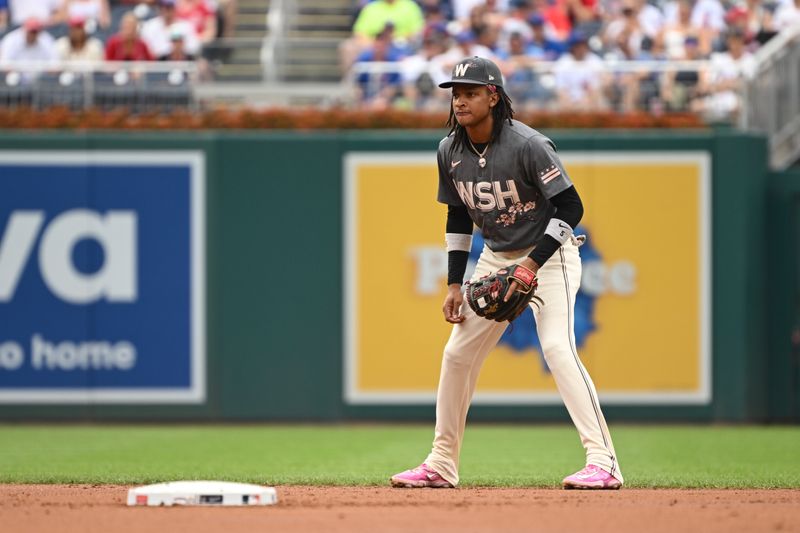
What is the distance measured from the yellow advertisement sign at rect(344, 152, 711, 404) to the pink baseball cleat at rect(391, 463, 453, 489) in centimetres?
588

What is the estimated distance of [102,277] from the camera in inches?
508

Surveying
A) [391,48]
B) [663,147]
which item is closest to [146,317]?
[391,48]

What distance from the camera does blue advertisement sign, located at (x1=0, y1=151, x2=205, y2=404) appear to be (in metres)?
12.9

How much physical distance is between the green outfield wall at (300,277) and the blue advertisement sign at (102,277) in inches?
4.3

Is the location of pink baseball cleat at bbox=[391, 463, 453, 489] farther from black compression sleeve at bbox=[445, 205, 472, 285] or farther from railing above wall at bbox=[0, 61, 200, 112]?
railing above wall at bbox=[0, 61, 200, 112]

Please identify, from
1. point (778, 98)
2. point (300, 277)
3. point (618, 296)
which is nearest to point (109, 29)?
point (300, 277)

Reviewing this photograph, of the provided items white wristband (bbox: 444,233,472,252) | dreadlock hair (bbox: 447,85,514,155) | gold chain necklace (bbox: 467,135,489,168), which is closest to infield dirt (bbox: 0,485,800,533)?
white wristband (bbox: 444,233,472,252)

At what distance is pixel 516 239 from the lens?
680cm

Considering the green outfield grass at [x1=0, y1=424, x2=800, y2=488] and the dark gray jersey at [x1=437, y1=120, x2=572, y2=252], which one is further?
the green outfield grass at [x1=0, y1=424, x2=800, y2=488]

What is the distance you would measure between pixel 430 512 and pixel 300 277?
287 inches

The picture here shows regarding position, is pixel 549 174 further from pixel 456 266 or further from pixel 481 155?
pixel 456 266

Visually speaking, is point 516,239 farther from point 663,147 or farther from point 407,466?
point 663,147

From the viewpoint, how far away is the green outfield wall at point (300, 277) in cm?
1289

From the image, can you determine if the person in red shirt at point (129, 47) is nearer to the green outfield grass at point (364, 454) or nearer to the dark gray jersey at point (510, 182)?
the green outfield grass at point (364, 454)
